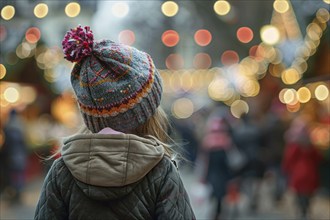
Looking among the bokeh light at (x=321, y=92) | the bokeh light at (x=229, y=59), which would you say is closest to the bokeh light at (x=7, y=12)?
the bokeh light at (x=321, y=92)

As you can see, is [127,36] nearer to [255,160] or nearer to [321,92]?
[255,160]

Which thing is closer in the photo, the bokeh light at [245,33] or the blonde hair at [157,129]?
the blonde hair at [157,129]

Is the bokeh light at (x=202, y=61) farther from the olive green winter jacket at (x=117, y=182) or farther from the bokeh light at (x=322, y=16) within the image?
the olive green winter jacket at (x=117, y=182)

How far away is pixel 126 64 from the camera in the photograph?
9.41 feet

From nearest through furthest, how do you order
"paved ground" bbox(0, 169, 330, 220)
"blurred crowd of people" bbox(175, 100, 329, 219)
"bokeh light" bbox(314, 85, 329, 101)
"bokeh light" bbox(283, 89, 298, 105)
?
"blurred crowd of people" bbox(175, 100, 329, 219)
"paved ground" bbox(0, 169, 330, 220)
"bokeh light" bbox(314, 85, 329, 101)
"bokeh light" bbox(283, 89, 298, 105)

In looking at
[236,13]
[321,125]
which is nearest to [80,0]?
[236,13]

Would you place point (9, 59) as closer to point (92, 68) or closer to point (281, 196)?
point (281, 196)

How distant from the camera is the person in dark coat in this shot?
2756mm

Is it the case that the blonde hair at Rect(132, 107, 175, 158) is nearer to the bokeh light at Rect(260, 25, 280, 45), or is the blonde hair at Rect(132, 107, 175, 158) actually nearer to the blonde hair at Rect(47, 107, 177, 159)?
the blonde hair at Rect(47, 107, 177, 159)

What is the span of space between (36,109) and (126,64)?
2108cm

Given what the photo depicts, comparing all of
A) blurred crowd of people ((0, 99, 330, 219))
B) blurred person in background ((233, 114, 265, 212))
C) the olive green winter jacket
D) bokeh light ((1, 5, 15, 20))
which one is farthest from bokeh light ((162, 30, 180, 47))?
the olive green winter jacket

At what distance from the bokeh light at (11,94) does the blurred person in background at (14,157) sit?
5.93 m

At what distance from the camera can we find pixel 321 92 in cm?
1792

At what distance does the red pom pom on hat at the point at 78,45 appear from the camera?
2.85 metres
